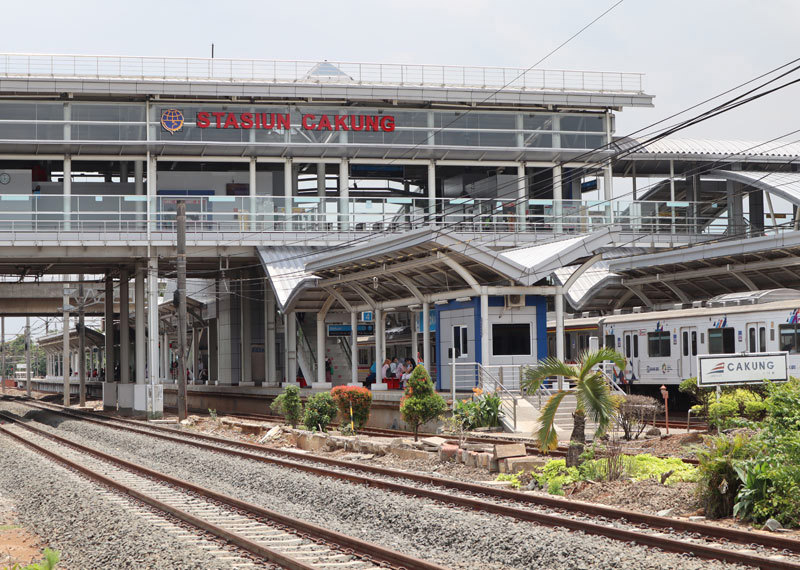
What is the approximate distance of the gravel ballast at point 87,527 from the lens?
1130cm

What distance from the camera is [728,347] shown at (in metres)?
28.4

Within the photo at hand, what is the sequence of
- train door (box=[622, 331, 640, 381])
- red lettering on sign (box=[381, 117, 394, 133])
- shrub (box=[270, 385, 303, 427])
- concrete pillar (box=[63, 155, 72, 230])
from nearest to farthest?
1. shrub (box=[270, 385, 303, 427])
2. train door (box=[622, 331, 640, 381])
3. concrete pillar (box=[63, 155, 72, 230])
4. red lettering on sign (box=[381, 117, 394, 133])

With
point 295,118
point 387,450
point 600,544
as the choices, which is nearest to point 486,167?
point 295,118

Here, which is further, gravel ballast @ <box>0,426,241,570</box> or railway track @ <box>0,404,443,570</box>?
gravel ballast @ <box>0,426,241,570</box>

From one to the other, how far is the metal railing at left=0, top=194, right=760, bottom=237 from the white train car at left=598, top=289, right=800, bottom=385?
10.0 meters

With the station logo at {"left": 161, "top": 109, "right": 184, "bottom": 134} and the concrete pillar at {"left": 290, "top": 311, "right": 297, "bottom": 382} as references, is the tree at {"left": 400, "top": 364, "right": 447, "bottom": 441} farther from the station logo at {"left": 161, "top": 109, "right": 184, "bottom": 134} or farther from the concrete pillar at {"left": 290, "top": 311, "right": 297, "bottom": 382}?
the station logo at {"left": 161, "top": 109, "right": 184, "bottom": 134}

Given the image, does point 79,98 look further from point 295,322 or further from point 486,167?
point 486,167

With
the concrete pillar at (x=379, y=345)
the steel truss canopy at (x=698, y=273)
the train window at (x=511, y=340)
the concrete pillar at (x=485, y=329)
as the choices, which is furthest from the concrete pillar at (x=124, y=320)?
the concrete pillar at (x=485, y=329)

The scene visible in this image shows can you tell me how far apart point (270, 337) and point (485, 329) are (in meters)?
23.5

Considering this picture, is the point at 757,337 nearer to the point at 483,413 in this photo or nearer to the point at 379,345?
the point at 483,413

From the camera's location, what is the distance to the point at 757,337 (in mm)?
27172

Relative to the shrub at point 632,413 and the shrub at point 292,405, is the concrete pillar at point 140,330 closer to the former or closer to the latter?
the shrub at point 292,405

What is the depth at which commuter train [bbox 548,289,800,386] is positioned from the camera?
26281 millimetres

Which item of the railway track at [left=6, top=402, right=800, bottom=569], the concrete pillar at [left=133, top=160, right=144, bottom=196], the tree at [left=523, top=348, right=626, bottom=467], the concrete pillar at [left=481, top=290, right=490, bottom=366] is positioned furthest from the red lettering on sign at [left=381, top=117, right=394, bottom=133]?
the tree at [left=523, top=348, right=626, bottom=467]
